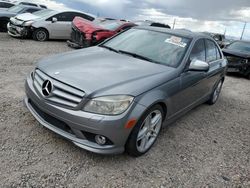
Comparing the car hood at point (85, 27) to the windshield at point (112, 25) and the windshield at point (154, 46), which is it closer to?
the windshield at point (112, 25)

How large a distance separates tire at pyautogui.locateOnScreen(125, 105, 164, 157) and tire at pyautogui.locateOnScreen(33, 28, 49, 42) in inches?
370

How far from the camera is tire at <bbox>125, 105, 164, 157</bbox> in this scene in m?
3.06

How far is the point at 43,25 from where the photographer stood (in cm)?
1138

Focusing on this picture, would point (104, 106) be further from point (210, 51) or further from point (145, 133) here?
point (210, 51)

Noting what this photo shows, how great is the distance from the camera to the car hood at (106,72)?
116 inches

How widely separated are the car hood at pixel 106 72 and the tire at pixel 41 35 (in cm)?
813

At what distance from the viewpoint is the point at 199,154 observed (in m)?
3.67

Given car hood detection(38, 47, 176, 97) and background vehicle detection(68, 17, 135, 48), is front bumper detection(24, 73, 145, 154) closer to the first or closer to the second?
car hood detection(38, 47, 176, 97)

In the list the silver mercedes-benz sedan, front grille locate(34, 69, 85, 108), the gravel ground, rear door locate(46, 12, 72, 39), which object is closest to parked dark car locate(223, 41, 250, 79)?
the gravel ground

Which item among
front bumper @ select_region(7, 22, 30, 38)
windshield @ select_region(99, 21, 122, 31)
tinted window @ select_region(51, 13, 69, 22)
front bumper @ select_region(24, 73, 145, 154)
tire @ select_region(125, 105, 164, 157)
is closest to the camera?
front bumper @ select_region(24, 73, 145, 154)

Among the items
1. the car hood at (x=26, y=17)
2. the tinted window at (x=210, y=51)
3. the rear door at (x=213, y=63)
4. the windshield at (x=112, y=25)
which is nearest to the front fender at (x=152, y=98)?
the rear door at (x=213, y=63)

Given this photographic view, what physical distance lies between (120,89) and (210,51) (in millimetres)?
2908

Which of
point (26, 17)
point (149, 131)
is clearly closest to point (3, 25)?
point (26, 17)

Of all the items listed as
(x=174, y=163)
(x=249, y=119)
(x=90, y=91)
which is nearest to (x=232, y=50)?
(x=249, y=119)
